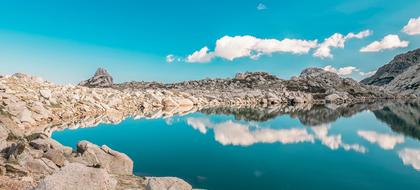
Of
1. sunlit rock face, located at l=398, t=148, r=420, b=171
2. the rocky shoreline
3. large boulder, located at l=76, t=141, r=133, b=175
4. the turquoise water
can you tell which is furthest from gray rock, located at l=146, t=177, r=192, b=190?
sunlit rock face, located at l=398, t=148, r=420, b=171

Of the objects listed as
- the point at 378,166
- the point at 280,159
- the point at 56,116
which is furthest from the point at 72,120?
the point at 378,166

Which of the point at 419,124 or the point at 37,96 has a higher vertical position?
the point at 37,96

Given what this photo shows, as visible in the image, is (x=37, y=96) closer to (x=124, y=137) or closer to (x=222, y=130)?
(x=124, y=137)

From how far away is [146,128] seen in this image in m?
74.5

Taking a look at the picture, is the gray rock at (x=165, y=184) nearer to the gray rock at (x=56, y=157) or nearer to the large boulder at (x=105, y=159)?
the large boulder at (x=105, y=159)

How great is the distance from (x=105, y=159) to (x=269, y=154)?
72.6 ft

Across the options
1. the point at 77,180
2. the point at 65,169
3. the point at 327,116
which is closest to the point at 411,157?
the point at 77,180

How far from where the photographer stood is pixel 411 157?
149 feet

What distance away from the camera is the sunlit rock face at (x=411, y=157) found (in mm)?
40469

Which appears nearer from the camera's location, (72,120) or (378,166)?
(378,166)

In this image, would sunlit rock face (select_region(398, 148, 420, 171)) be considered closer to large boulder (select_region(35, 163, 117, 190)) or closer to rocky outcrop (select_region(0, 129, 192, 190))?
rocky outcrop (select_region(0, 129, 192, 190))

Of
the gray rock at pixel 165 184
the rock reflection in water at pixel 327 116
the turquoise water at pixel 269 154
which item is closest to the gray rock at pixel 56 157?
the turquoise water at pixel 269 154

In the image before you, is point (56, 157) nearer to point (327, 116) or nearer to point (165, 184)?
point (165, 184)

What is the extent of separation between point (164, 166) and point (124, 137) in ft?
81.6
